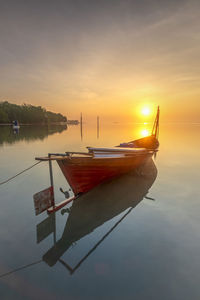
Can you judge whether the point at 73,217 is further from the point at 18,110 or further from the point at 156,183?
the point at 18,110

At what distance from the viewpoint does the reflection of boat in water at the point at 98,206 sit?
456cm

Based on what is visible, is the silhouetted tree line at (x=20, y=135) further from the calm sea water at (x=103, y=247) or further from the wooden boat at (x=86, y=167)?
the calm sea water at (x=103, y=247)

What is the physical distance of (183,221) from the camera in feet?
18.2

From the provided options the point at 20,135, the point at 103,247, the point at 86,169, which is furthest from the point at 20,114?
the point at 103,247

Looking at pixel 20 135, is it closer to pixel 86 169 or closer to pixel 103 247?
pixel 86 169

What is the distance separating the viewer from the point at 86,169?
670 centimetres

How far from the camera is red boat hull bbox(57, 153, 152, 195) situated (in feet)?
20.9

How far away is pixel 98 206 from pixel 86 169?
177 centimetres

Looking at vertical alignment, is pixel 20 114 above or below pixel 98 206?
above

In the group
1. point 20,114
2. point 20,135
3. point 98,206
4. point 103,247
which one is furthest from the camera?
point 20,114

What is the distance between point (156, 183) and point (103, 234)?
605 centimetres

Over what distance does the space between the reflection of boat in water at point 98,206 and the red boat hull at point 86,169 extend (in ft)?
2.66

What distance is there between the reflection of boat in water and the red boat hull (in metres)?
0.81

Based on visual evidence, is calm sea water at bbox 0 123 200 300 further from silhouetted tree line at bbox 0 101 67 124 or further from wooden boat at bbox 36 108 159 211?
silhouetted tree line at bbox 0 101 67 124
